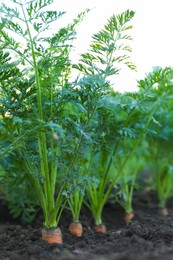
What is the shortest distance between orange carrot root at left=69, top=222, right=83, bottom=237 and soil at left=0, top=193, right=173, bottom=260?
0.15 ft

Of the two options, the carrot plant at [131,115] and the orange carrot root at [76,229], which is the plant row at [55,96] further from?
the orange carrot root at [76,229]

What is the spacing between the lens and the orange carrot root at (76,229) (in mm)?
3236

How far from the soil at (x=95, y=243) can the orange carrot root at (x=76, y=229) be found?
0.05 m

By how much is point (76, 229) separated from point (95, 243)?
20.8 inches

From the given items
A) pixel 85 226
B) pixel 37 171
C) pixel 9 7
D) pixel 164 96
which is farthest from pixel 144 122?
pixel 9 7

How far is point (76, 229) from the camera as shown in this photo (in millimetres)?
3260

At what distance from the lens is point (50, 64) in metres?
2.63

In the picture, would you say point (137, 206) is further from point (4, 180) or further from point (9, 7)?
point (9, 7)

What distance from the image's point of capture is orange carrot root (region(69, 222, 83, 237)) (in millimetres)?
3236

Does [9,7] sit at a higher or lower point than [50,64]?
higher

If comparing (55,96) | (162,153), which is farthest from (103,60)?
(162,153)

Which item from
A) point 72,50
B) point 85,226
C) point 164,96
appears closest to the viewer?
point 72,50

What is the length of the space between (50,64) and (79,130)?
0.44m

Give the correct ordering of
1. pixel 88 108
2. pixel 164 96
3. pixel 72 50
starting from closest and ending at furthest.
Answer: pixel 88 108, pixel 72 50, pixel 164 96
